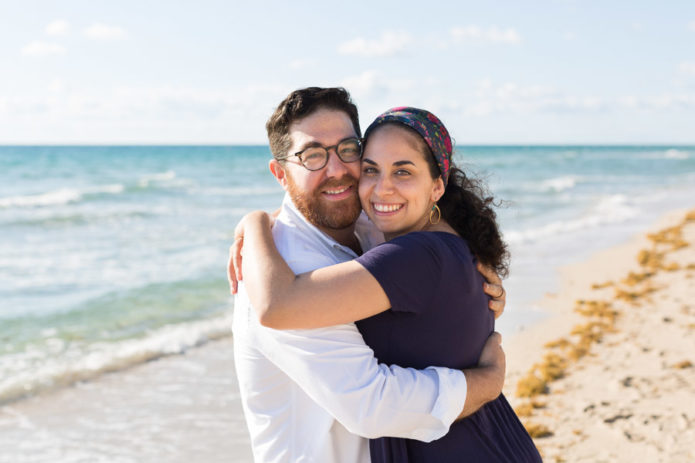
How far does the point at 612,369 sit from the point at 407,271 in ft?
17.3

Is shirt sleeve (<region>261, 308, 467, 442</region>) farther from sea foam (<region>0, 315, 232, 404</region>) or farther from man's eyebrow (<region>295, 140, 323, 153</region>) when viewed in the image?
sea foam (<region>0, 315, 232, 404</region>)

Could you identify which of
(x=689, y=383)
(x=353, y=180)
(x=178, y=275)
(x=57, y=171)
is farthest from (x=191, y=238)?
(x=57, y=171)

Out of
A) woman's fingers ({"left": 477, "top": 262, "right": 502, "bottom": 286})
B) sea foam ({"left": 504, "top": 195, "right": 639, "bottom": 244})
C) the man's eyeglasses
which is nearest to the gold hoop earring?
woman's fingers ({"left": 477, "top": 262, "right": 502, "bottom": 286})

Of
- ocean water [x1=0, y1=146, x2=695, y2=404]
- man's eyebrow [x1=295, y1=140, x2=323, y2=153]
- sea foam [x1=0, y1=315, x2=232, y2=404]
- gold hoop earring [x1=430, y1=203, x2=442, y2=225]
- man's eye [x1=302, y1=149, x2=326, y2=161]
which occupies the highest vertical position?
man's eyebrow [x1=295, y1=140, x2=323, y2=153]

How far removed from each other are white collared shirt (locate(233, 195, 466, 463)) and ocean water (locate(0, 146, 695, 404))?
1357 millimetres

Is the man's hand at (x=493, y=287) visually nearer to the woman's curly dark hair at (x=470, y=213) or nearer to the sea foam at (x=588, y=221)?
the woman's curly dark hair at (x=470, y=213)

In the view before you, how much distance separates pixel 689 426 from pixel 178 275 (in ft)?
30.8

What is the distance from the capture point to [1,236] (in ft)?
60.1

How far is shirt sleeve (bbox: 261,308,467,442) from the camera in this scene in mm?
2238

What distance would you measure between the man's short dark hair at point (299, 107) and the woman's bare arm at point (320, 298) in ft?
3.11

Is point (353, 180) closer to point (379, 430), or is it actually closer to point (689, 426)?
point (379, 430)

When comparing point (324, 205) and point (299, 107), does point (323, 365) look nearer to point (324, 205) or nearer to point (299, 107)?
point (324, 205)

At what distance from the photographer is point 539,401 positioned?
19.9 feet

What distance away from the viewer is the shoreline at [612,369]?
516 centimetres
